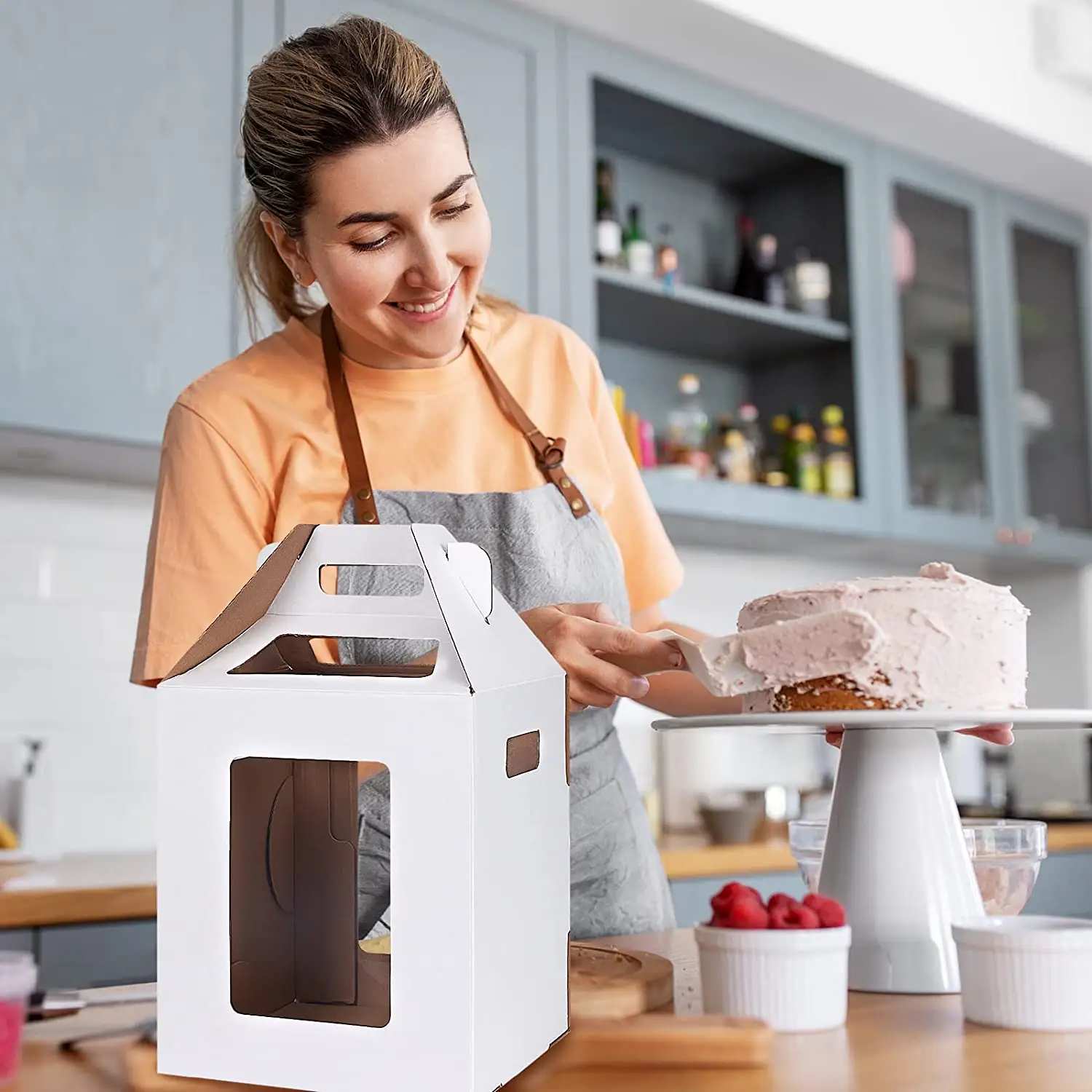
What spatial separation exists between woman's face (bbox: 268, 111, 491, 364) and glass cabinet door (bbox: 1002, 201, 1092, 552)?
8.18 ft

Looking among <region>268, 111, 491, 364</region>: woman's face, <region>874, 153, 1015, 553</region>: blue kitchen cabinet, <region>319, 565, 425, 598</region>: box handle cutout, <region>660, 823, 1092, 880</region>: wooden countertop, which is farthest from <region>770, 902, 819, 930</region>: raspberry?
<region>874, 153, 1015, 553</region>: blue kitchen cabinet

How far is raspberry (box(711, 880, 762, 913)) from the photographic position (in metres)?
0.84

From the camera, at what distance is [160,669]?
3.75ft

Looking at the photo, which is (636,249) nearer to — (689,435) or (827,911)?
(689,435)

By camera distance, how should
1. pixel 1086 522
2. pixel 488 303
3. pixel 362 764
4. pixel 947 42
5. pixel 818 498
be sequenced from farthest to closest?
pixel 1086 522 < pixel 947 42 < pixel 818 498 < pixel 488 303 < pixel 362 764

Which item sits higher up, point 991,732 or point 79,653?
point 79,653

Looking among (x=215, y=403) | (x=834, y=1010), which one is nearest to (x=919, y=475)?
(x=215, y=403)

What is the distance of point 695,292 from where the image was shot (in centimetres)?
281

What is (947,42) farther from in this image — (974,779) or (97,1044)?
(97,1044)

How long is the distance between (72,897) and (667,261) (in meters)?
1.74

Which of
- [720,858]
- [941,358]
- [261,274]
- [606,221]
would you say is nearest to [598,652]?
[261,274]

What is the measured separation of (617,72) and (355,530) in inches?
82.7

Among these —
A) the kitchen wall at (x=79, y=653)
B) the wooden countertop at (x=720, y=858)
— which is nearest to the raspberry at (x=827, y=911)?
the wooden countertop at (x=720, y=858)

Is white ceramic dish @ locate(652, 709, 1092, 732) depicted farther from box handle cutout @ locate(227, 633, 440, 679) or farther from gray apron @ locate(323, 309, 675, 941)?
gray apron @ locate(323, 309, 675, 941)
